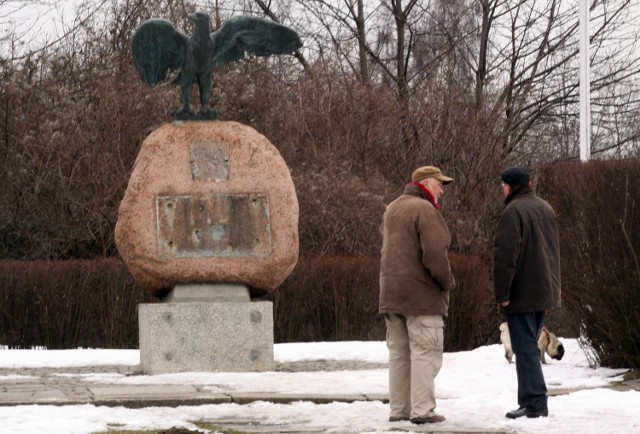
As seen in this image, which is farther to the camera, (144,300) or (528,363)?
(144,300)

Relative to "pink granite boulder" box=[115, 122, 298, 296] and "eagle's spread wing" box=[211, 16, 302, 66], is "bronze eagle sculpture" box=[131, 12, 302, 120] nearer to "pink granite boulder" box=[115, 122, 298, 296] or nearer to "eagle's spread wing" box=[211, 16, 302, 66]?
"eagle's spread wing" box=[211, 16, 302, 66]

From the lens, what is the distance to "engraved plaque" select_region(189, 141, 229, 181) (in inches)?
530

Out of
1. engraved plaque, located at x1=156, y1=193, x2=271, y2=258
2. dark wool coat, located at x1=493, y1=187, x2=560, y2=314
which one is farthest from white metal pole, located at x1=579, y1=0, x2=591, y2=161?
dark wool coat, located at x1=493, y1=187, x2=560, y2=314

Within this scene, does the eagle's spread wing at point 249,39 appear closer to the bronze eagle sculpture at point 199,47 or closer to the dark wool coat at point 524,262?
the bronze eagle sculpture at point 199,47

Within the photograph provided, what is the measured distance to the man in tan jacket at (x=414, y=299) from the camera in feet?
29.7

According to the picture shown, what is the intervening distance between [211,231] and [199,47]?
6.55ft

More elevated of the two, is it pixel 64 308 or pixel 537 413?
pixel 64 308

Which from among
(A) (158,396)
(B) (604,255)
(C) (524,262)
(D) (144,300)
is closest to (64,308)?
(D) (144,300)

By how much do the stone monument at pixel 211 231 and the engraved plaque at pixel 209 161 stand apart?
10mm

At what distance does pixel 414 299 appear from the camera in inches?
357

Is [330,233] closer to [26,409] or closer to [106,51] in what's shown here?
[106,51]

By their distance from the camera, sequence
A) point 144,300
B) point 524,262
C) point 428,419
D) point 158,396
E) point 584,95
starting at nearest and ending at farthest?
point 428,419, point 524,262, point 158,396, point 584,95, point 144,300

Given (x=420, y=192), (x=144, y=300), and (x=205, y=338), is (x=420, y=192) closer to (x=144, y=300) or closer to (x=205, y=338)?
(x=205, y=338)

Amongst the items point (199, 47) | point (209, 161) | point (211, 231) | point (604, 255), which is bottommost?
point (604, 255)
